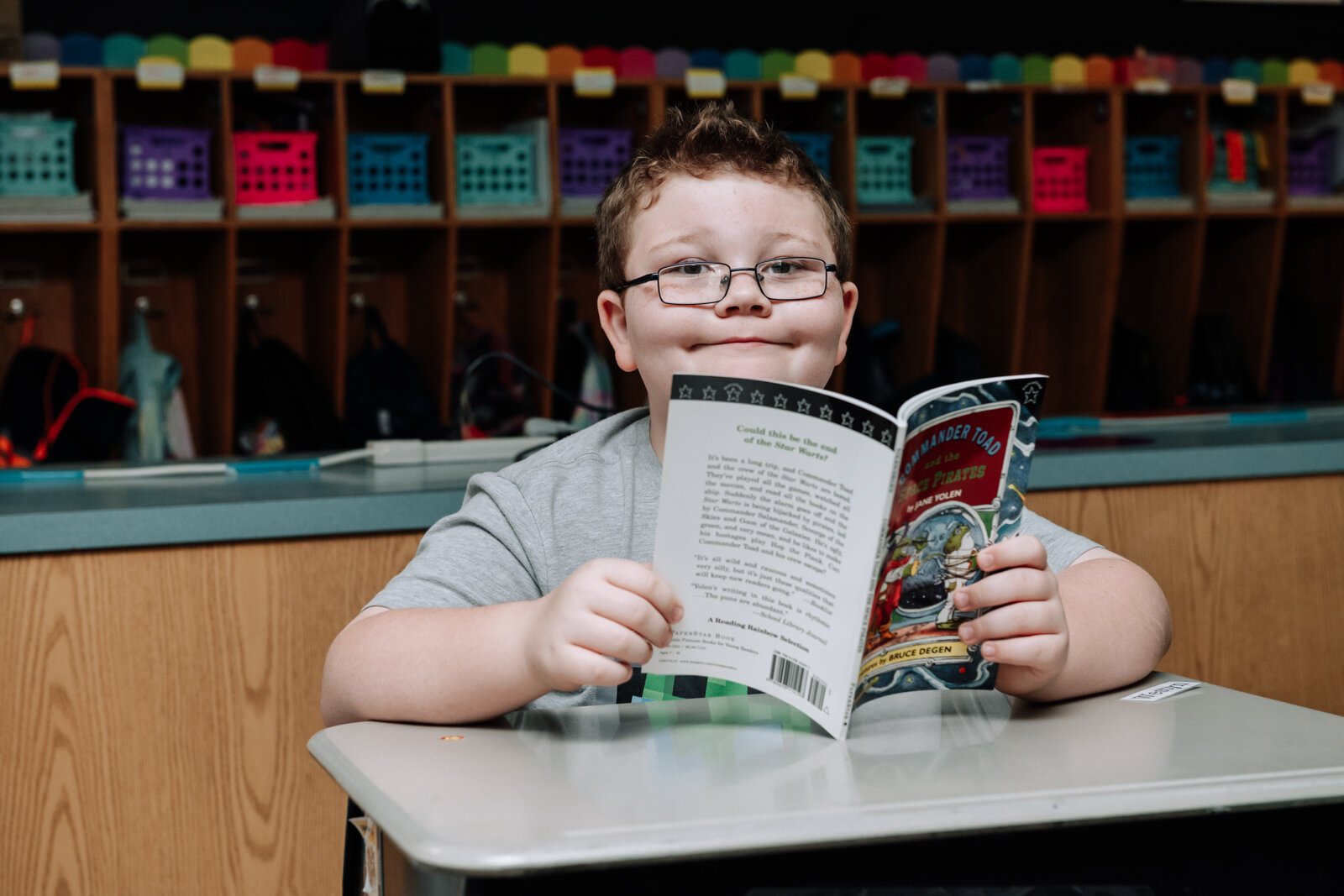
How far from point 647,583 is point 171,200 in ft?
10.8

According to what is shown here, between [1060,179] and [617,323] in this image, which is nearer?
[617,323]

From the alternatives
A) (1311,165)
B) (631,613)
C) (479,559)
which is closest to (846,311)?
(479,559)

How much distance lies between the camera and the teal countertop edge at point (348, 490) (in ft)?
5.85

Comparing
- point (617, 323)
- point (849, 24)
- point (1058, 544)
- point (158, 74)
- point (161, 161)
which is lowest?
point (1058, 544)

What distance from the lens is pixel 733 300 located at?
1.16 metres

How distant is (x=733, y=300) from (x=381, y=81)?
301 cm

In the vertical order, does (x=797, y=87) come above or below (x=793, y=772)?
above

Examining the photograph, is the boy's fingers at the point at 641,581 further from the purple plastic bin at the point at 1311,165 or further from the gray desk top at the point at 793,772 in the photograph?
the purple plastic bin at the point at 1311,165

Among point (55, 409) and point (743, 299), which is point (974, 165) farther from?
point (743, 299)

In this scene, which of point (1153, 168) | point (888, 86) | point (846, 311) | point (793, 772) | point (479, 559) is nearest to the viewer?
point (793, 772)

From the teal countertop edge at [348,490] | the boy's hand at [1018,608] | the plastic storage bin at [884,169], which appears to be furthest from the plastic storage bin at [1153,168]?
the boy's hand at [1018,608]

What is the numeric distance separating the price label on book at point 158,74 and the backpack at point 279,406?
2.51ft

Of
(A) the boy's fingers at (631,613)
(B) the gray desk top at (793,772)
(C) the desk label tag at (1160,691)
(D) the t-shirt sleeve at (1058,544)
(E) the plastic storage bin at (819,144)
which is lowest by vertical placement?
(C) the desk label tag at (1160,691)

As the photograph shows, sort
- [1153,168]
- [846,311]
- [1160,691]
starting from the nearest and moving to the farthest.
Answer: [1160,691] → [846,311] → [1153,168]
